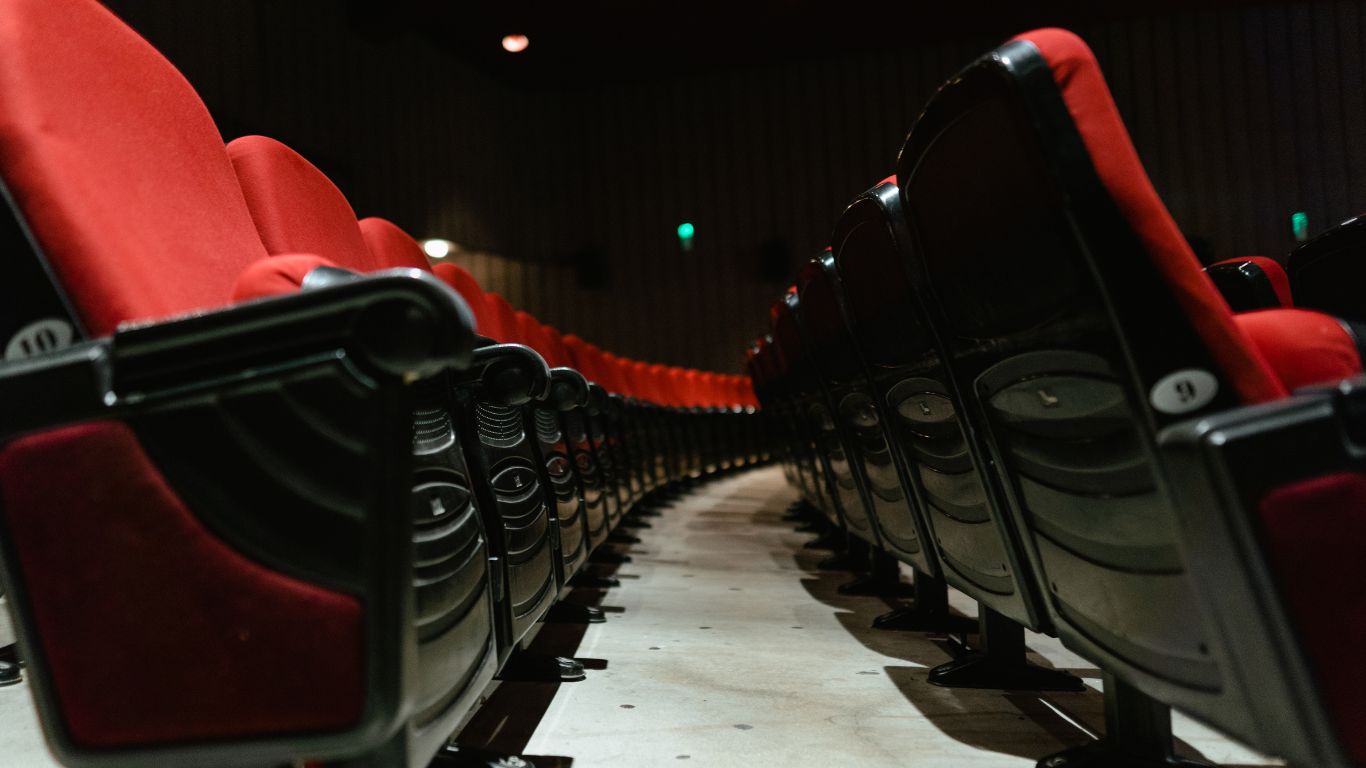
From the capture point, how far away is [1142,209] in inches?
21.7

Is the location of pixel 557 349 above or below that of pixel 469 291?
below

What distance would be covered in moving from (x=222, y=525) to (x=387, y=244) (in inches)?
42.7

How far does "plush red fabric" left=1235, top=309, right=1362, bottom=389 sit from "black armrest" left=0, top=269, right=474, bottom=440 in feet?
1.47

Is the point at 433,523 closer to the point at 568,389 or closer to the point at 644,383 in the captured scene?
the point at 568,389

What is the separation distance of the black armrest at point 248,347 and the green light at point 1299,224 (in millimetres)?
7639

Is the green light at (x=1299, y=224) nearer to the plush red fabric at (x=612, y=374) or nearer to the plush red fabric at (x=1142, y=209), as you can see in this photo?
the plush red fabric at (x=612, y=374)

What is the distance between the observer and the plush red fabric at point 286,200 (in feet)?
2.94

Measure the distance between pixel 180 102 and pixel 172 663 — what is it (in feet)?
1.48

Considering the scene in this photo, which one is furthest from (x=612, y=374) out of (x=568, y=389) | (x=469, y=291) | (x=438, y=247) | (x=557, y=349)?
(x=438, y=247)

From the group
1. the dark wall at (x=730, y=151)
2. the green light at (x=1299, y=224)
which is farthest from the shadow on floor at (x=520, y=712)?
the green light at (x=1299, y=224)

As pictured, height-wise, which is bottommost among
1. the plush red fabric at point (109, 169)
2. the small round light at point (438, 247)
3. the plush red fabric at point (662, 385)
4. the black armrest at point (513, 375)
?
the plush red fabric at point (662, 385)

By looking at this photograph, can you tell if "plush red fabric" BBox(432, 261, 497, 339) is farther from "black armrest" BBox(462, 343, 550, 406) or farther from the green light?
the green light

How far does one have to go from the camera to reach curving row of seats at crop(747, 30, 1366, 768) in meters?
0.48

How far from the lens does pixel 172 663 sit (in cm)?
50
